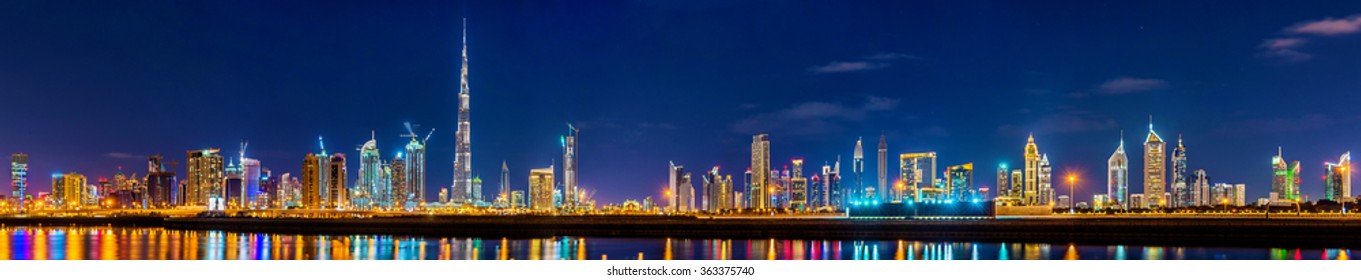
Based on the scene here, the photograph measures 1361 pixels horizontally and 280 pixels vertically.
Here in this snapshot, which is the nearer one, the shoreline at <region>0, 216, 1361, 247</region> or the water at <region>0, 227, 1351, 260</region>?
the water at <region>0, 227, 1351, 260</region>

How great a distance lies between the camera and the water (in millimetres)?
60156

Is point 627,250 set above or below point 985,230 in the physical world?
below

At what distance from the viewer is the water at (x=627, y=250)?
60.2 metres

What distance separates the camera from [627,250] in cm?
6956

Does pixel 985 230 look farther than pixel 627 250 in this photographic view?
Yes

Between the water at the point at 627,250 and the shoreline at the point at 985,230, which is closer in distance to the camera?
the water at the point at 627,250
